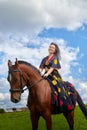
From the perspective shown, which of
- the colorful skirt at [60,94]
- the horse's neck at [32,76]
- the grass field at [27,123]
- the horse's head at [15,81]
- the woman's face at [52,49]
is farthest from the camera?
the grass field at [27,123]

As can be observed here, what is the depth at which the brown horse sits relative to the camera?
10.3 meters

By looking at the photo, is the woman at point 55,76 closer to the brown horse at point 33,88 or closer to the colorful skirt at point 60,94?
the colorful skirt at point 60,94

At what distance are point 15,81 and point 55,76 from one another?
191 centimetres

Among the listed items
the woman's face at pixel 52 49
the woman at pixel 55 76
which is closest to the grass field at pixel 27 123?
the woman at pixel 55 76

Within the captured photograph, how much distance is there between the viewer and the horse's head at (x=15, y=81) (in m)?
10.2

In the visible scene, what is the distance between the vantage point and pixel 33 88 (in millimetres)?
10703

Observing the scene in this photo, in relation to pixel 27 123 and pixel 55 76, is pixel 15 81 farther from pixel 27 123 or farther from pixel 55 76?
pixel 27 123

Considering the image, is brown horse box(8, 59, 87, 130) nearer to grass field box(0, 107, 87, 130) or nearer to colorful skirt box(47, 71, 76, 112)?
colorful skirt box(47, 71, 76, 112)

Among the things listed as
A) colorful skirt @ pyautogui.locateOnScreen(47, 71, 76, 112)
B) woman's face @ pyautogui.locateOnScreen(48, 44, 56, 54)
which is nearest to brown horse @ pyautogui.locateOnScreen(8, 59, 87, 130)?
colorful skirt @ pyautogui.locateOnScreen(47, 71, 76, 112)

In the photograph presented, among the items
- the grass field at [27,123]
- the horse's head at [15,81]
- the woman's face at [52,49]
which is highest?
the woman's face at [52,49]

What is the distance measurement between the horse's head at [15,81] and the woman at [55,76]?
44.1 inches

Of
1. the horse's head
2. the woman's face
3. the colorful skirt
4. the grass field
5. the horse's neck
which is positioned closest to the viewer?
the horse's head

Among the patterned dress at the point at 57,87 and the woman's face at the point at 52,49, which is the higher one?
the woman's face at the point at 52,49

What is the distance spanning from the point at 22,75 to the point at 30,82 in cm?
43
